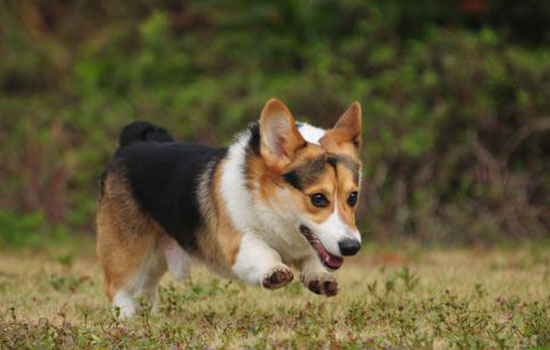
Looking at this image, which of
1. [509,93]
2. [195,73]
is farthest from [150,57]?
[509,93]

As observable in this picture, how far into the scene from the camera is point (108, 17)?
15219mm

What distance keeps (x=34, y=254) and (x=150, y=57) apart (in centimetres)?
417

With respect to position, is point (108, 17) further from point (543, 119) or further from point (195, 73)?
point (543, 119)

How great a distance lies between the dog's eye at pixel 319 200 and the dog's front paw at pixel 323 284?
0.43 meters

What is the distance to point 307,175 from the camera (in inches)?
223

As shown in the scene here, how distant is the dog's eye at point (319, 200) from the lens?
5551mm

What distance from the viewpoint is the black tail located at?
7.29 meters

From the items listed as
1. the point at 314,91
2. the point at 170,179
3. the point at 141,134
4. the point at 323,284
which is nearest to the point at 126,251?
the point at 170,179

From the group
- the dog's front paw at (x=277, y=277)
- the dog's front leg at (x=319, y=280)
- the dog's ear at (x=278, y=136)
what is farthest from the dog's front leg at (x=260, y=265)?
the dog's ear at (x=278, y=136)

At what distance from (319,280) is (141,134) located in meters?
2.22

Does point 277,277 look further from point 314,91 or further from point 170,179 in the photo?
point 314,91

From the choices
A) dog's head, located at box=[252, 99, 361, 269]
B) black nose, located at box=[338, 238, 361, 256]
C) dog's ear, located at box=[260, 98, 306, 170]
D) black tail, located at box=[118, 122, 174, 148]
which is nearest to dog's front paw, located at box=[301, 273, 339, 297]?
dog's head, located at box=[252, 99, 361, 269]

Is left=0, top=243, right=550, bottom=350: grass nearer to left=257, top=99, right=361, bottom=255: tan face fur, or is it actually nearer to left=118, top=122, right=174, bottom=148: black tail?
left=257, top=99, right=361, bottom=255: tan face fur

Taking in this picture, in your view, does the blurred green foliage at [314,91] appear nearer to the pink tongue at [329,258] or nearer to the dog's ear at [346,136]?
the dog's ear at [346,136]
